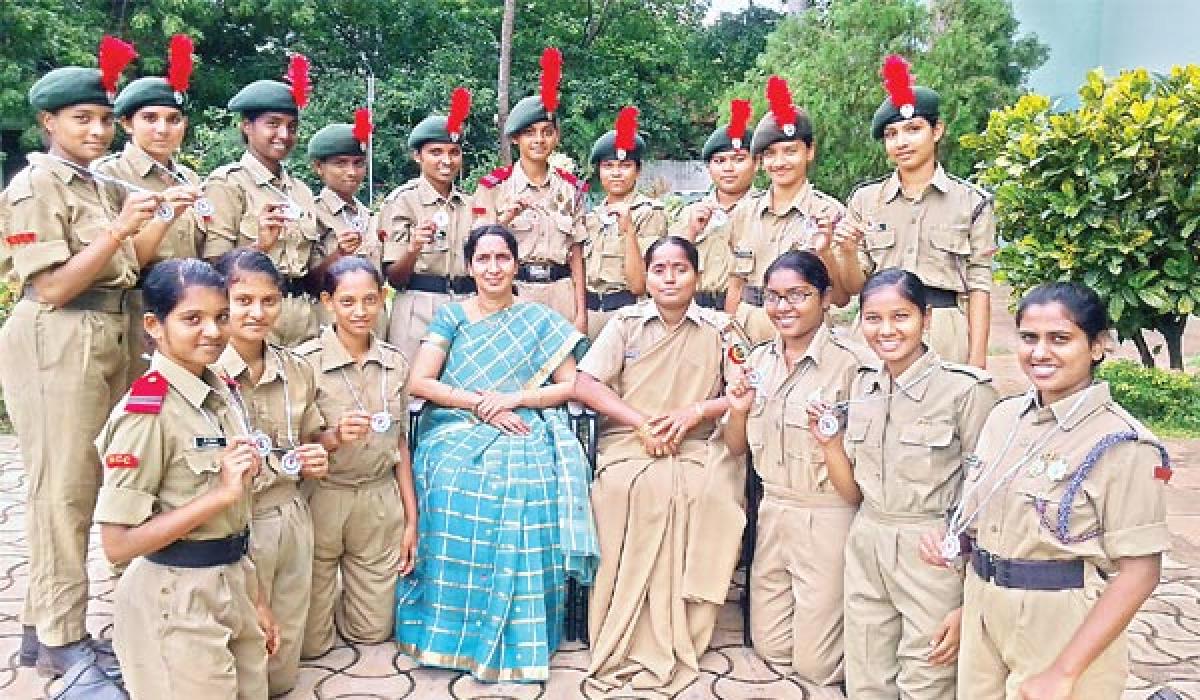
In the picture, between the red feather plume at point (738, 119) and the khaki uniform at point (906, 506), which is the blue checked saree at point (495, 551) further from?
the red feather plume at point (738, 119)

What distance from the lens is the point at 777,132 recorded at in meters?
4.15

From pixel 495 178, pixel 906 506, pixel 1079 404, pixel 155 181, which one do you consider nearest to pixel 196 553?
pixel 155 181

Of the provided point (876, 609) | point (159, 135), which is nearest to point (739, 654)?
point (876, 609)

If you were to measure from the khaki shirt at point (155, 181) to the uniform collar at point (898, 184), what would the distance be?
2.67 m

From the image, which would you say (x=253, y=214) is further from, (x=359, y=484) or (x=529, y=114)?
(x=529, y=114)

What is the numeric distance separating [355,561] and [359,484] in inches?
11.2

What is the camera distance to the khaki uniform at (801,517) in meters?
3.42

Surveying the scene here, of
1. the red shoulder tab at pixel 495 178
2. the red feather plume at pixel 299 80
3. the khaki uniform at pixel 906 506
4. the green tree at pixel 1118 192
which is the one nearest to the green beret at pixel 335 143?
the red feather plume at pixel 299 80

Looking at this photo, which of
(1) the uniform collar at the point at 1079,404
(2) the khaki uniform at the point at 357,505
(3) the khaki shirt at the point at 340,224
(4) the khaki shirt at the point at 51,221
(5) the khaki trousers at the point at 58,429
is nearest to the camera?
(1) the uniform collar at the point at 1079,404

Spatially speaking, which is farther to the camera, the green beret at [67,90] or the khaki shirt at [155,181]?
the khaki shirt at [155,181]

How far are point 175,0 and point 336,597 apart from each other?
1437 cm

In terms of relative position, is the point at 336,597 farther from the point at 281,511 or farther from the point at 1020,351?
the point at 1020,351

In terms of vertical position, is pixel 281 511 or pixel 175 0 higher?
pixel 175 0

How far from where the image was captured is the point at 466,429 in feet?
12.4
